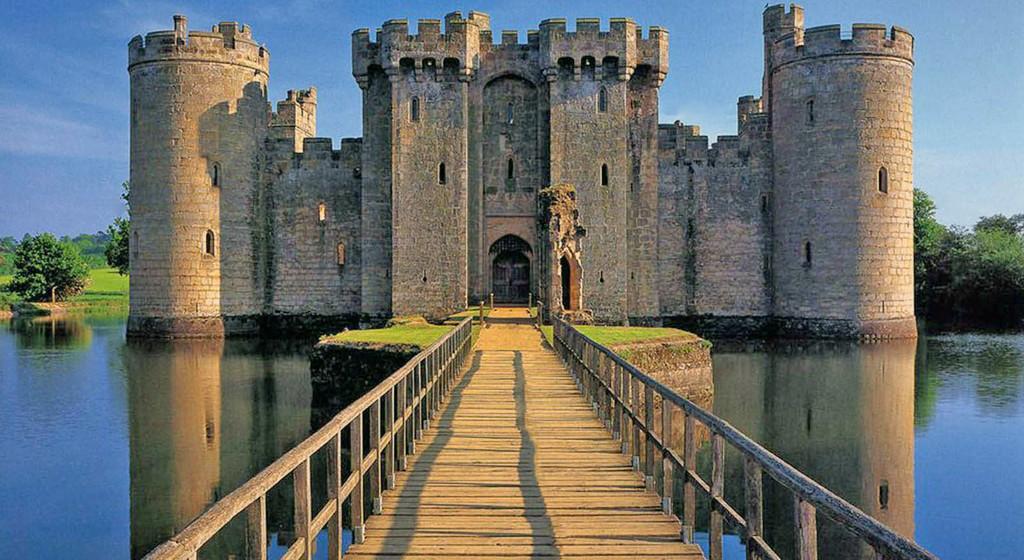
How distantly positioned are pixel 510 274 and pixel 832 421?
19304mm

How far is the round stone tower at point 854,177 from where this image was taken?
30.9 metres

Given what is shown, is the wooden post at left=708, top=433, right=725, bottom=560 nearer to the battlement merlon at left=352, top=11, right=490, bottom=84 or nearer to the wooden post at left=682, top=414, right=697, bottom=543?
the wooden post at left=682, top=414, right=697, bottom=543

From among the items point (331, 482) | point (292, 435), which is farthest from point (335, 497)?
point (292, 435)

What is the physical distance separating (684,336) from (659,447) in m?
14.3

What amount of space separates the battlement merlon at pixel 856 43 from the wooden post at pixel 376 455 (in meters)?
28.7

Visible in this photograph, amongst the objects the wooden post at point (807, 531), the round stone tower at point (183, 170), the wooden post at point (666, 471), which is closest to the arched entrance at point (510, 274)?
the round stone tower at point (183, 170)

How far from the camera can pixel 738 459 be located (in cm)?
1356

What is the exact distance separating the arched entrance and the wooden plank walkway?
73.4 feet

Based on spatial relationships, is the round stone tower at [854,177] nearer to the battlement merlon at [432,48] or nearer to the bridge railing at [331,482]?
the battlement merlon at [432,48]

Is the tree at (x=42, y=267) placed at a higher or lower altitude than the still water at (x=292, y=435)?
higher

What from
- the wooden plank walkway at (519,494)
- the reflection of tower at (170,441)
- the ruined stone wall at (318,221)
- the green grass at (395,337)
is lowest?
the reflection of tower at (170,441)

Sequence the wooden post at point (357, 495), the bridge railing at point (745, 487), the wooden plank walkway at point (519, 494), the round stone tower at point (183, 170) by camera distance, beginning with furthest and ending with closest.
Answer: the round stone tower at point (183, 170)
the wooden post at point (357, 495)
the wooden plank walkway at point (519, 494)
the bridge railing at point (745, 487)

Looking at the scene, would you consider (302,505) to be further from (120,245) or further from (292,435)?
(120,245)

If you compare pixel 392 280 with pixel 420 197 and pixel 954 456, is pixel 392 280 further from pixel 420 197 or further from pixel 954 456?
pixel 954 456
